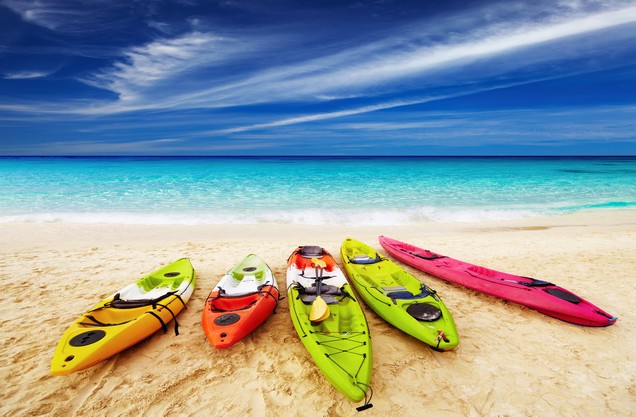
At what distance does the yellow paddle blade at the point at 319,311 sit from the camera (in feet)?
12.8

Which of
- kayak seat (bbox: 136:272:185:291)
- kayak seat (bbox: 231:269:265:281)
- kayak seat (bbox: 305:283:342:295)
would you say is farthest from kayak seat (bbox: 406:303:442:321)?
kayak seat (bbox: 136:272:185:291)

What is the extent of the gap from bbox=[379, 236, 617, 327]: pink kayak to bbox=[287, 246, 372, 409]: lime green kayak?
2.17 meters

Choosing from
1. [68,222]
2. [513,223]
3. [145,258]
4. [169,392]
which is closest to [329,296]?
[169,392]

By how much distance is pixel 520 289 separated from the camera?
494 cm

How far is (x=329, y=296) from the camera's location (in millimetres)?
4605

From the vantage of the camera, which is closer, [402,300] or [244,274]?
[402,300]

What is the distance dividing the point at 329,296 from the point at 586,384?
124 inches

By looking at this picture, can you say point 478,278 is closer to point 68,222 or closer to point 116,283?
point 116,283

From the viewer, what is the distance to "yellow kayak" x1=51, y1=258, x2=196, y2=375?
128 inches

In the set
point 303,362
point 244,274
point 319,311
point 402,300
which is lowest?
point 303,362

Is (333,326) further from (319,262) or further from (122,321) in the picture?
(122,321)

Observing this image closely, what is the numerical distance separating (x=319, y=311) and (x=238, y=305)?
4.47 feet

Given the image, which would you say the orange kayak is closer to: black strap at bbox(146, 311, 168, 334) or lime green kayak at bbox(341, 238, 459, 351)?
black strap at bbox(146, 311, 168, 334)

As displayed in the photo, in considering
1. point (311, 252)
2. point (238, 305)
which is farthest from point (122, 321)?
point (311, 252)
